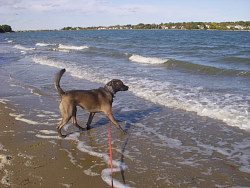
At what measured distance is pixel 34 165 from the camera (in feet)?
16.1

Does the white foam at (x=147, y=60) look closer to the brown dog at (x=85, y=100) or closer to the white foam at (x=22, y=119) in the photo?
the white foam at (x=22, y=119)

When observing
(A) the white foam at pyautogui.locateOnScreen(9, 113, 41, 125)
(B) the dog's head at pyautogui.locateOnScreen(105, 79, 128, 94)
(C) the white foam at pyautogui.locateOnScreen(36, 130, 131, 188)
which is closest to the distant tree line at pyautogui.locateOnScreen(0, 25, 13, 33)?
(A) the white foam at pyautogui.locateOnScreen(9, 113, 41, 125)

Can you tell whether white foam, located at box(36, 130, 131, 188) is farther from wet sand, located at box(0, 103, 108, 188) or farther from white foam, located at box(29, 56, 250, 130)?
white foam, located at box(29, 56, 250, 130)

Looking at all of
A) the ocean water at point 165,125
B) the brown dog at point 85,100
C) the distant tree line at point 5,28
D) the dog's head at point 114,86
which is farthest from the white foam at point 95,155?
the distant tree line at point 5,28

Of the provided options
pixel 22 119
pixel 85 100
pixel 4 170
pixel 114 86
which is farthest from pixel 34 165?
pixel 22 119

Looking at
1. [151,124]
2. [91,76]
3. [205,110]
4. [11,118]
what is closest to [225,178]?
[151,124]

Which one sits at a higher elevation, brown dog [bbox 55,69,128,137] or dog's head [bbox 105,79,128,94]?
dog's head [bbox 105,79,128,94]

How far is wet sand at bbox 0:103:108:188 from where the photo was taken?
4.33 metres

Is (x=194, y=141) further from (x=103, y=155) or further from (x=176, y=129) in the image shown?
(x=103, y=155)

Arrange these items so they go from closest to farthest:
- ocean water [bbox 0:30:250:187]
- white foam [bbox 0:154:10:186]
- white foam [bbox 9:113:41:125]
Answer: white foam [bbox 0:154:10:186] < ocean water [bbox 0:30:250:187] < white foam [bbox 9:113:41:125]

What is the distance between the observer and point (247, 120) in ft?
23.8

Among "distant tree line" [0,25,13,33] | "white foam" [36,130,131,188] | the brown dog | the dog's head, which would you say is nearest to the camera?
"white foam" [36,130,131,188]

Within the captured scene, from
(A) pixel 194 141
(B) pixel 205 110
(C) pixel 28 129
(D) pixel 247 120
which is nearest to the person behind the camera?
(A) pixel 194 141

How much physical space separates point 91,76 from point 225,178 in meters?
10.3
